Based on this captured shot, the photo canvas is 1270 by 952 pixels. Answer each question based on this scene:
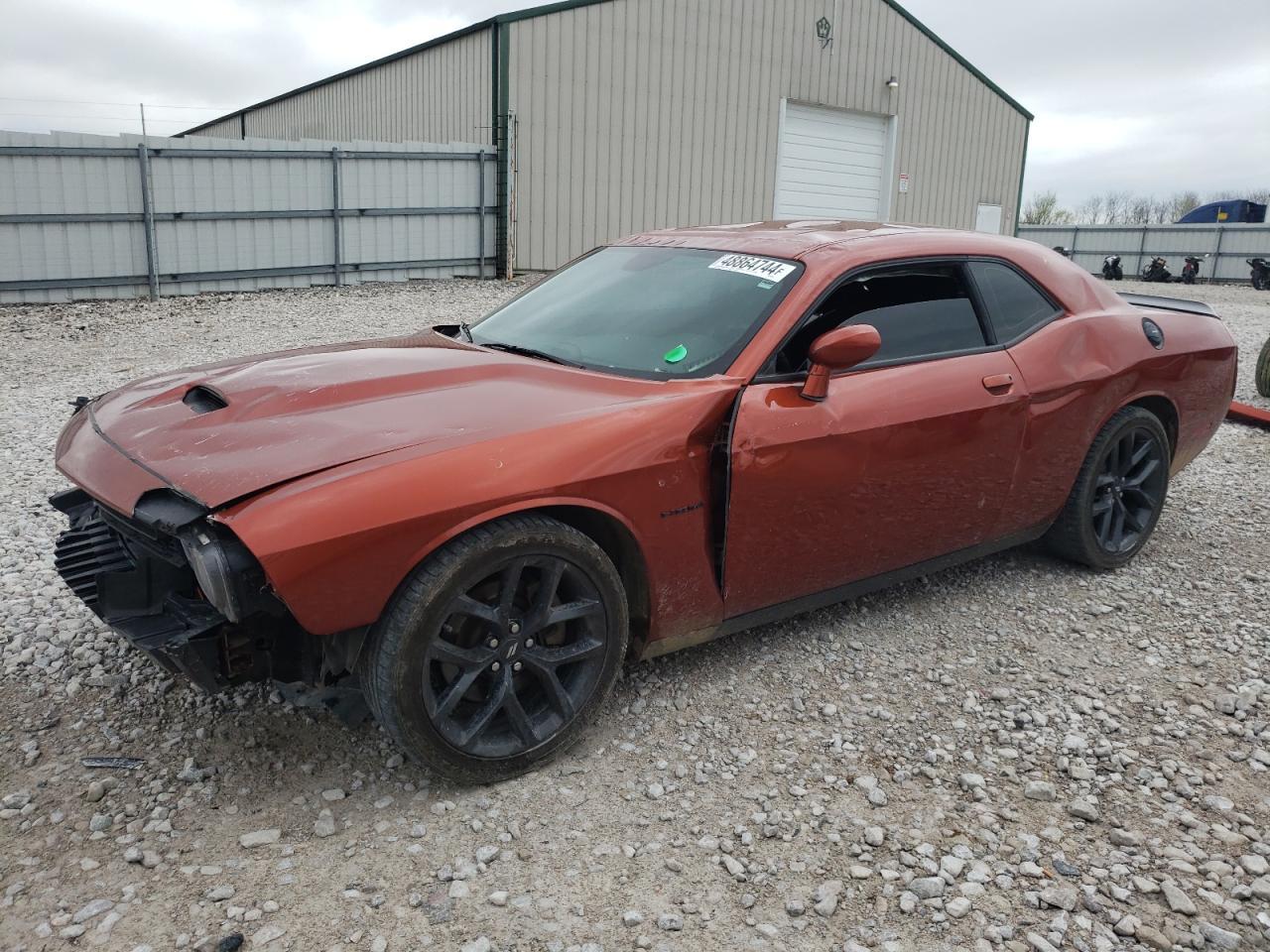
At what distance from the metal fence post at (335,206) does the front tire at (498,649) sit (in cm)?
1229

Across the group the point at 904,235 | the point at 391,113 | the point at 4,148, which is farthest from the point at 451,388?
the point at 391,113

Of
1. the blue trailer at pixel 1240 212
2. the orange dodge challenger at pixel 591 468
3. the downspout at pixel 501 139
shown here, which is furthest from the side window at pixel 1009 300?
the blue trailer at pixel 1240 212

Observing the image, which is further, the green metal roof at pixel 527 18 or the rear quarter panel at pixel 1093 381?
the green metal roof at pixel 527 18

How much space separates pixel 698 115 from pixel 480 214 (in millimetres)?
4354

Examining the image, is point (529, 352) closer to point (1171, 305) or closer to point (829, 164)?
point (1171, 305)

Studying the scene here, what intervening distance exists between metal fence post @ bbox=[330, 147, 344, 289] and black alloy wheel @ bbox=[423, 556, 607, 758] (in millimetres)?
12294

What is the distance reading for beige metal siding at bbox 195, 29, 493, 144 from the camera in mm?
15477

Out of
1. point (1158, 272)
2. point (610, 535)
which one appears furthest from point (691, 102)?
point (1158, 272)

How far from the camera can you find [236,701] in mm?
3141

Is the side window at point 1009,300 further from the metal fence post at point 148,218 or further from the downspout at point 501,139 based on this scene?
the downspout at point 501,139

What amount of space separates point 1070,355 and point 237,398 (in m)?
3.17

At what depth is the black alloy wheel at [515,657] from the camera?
2627 mm

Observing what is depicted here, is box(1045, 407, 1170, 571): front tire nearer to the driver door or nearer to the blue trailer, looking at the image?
the driver door

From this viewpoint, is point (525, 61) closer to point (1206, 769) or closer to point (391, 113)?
point (391, 113)
